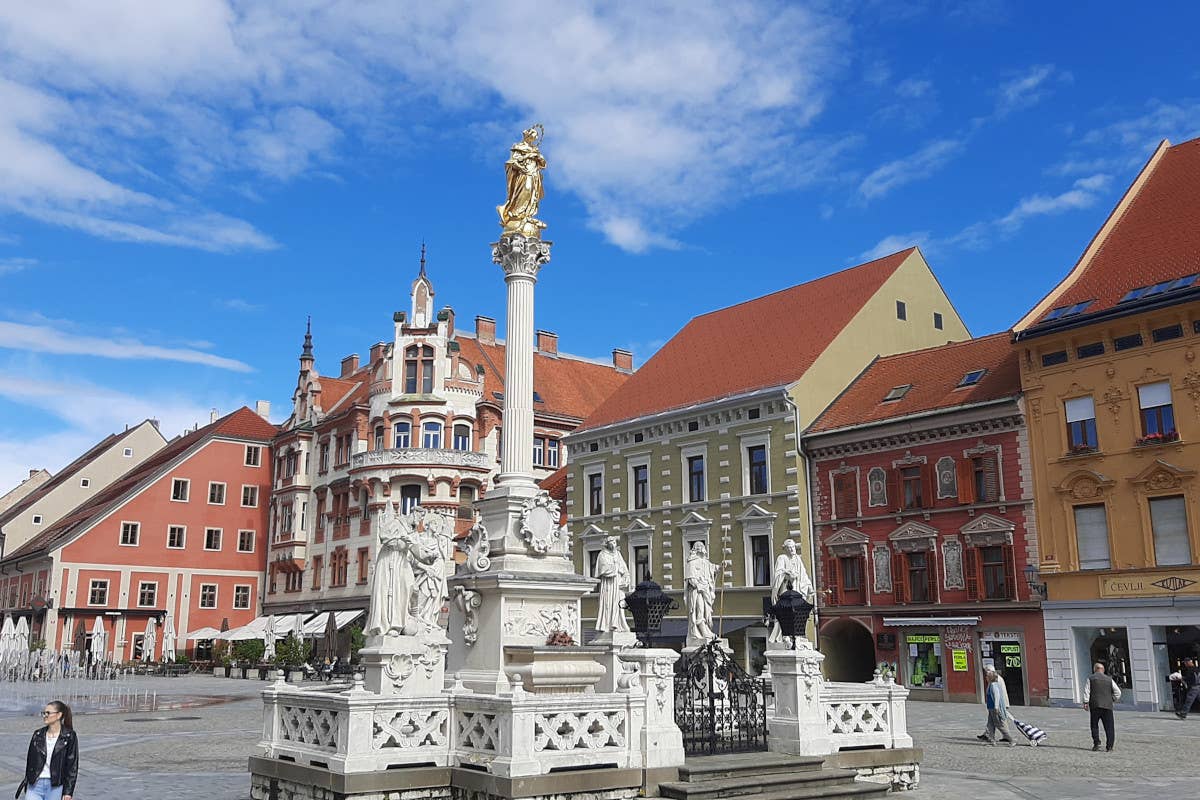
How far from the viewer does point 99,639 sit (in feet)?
161

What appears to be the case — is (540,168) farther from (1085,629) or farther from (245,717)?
(1085,629)

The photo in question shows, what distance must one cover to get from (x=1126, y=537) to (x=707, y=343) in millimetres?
19425

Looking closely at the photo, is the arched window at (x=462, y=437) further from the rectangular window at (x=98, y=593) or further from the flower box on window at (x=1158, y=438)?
the flower box on window at (x=1158, y=438)

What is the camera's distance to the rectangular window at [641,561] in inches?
1527

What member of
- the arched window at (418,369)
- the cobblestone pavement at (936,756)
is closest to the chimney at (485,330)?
the arched window at (418,369)

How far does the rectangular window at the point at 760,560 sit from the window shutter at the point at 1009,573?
7793 millimetres

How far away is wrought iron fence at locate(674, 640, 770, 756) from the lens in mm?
12812

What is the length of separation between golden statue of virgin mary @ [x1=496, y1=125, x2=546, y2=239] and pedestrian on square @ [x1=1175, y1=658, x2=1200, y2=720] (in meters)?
17.6

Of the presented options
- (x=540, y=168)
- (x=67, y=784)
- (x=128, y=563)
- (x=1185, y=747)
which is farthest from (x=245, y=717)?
(x=128, y=563)

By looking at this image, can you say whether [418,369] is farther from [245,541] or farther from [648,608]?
[648,608]

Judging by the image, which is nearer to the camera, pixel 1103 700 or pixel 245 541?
pixel 1103 700

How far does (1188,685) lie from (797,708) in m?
17.5

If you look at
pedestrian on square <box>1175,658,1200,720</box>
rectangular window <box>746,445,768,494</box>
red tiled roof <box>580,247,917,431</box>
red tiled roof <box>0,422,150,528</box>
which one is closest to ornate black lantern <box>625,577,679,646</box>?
pedestrian on square <box>1175,658,1200,720</box>

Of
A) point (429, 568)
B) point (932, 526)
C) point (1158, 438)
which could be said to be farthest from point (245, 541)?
point (429, 568)
